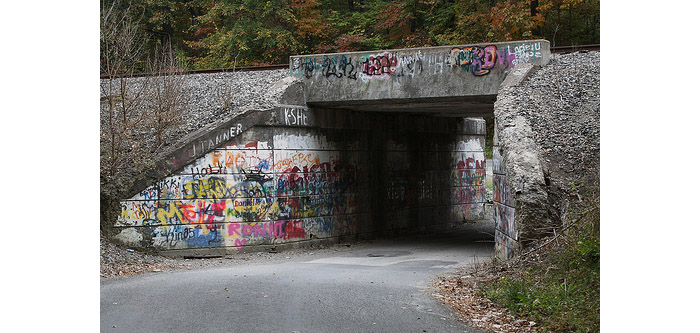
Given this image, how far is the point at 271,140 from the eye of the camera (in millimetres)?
16719

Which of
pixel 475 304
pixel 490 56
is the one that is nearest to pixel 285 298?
pixel 475 304

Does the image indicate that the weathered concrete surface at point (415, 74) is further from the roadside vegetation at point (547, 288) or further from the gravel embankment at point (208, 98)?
the roadside vegetation at point (547, 288)

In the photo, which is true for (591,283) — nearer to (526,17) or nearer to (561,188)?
(561,188)

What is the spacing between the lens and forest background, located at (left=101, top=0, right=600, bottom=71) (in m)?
25.1

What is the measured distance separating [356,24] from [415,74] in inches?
550

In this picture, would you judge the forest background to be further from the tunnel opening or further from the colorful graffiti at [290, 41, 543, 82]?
the colorful graffiti at [290, 41, 543, 82]

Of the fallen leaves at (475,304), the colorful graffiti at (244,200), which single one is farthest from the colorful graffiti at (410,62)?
the fallen leaves at (475,304)

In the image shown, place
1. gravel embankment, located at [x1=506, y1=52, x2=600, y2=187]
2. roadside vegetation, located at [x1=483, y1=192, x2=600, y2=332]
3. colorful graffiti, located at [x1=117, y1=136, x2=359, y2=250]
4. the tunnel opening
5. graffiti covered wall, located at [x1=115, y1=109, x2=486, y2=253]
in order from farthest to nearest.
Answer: the tunnel opening
graffiti covered wall, located at [x1=115, y1=109, x2=486, y2=253]
colorful graffiti, located at [x1=117, y1=136, x2=359, y2=250]
gravel embankment, located at [x1=506, y1=52, x2=600, y2=187]
roadside vegetation, located at [x1=483, y1=192, x2=600, y2=332]

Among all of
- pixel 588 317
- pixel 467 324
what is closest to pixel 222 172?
pixel 467 324

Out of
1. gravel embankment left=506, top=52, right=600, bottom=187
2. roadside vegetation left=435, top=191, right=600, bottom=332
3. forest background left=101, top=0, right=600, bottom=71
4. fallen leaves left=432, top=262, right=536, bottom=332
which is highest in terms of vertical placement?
forest background left=101, top=0, right=600, bottom=71

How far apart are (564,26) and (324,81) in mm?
13016

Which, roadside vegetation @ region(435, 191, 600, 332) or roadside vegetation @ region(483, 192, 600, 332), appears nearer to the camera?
roadside vegetation @ region(483, 192, 600, 332)

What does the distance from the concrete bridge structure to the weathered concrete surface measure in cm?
3

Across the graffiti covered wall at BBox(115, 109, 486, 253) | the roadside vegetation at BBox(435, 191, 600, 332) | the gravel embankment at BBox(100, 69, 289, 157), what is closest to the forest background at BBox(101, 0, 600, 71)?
the graffiti covered wall at BBox(115, 109, 486, 253)
